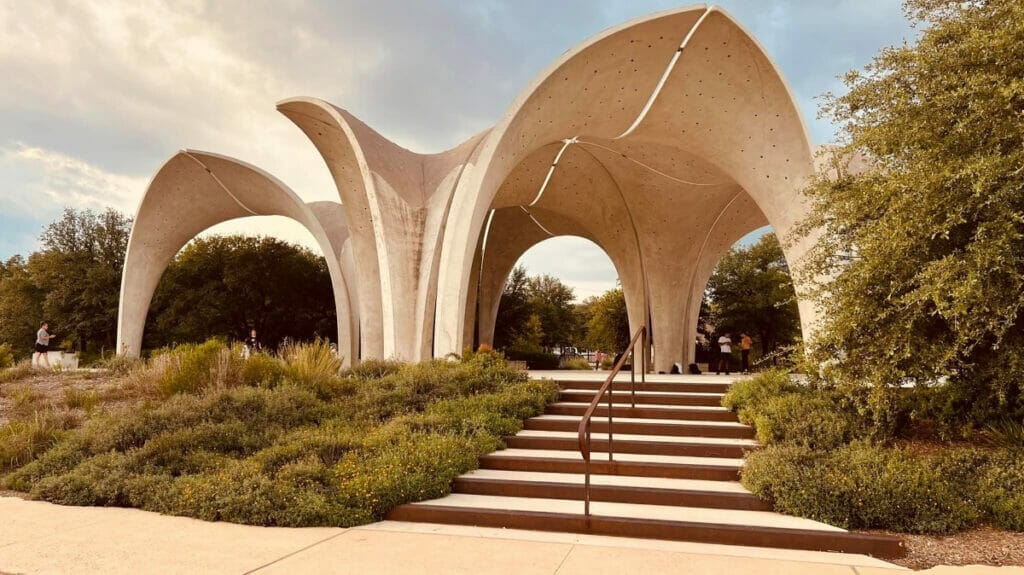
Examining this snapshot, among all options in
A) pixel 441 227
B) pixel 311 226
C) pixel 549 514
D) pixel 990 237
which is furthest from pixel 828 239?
pixel 311 226

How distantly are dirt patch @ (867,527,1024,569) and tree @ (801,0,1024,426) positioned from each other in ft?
5.26

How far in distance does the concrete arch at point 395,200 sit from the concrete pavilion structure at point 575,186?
0.14 feet

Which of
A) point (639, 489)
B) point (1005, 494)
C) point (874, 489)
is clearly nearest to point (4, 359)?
point (639, 489)

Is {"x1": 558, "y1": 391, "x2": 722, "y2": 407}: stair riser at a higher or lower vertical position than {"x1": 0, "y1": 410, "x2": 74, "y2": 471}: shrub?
higher

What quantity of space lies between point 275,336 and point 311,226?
14116mm

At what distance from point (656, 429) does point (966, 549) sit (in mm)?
3506

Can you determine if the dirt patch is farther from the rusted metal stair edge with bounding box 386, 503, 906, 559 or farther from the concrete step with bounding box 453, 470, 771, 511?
the concrete step with bounding box 453, 470, 771, 511

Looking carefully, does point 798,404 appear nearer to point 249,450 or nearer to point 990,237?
point 990,237

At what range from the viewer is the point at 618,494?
5812 mm

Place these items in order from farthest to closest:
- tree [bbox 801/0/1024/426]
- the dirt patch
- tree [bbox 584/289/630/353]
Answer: tree [bbox 584/289/630/353]
tree [bbox 801/0/1024/426]
the dirt patch

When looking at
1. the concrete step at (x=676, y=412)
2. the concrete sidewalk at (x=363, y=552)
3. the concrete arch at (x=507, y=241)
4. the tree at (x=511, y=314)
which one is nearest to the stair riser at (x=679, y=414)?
the concrete step at (x=676, y=412)

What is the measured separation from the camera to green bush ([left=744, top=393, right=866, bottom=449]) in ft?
21.9

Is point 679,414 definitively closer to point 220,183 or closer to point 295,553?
point 295,553

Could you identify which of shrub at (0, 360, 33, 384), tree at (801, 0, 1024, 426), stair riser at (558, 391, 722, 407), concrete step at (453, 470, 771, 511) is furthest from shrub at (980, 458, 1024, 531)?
shrub at (0, 360, 33, 384)
